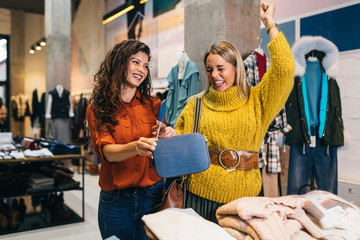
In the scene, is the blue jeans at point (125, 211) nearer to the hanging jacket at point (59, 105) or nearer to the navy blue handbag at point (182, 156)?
the navy blue handbag at point (182, 156)

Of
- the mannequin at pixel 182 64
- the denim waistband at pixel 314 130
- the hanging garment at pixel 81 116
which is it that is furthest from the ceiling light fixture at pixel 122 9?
the denim waistband at pixel 314 130

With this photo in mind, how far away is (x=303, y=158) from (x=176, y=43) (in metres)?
3.45

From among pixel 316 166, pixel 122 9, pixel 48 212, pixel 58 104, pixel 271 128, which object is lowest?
pixel 48 212

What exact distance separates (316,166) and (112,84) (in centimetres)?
232

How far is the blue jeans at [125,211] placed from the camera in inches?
60.6

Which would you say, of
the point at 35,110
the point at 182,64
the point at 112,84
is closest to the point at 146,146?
the point at 112,84

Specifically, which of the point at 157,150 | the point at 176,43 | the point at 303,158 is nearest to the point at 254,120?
the point at 157,150

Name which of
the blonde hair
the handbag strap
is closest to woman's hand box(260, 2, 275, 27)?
the blonde hair

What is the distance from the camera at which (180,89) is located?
3350 mm

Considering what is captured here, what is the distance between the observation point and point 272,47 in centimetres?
134

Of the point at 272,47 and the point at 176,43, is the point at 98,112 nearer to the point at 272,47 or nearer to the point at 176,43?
the point at 272,47

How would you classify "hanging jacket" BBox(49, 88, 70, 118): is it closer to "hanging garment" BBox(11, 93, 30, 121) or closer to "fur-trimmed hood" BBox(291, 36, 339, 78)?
"hanging garment" BBox(11, 93, 30, 121)

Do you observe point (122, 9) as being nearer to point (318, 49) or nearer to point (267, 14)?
point (318, 49)

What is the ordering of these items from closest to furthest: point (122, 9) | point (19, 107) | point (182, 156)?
1. point (182, 156)
2. point (122, 9)
3. point (19, 107)
